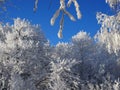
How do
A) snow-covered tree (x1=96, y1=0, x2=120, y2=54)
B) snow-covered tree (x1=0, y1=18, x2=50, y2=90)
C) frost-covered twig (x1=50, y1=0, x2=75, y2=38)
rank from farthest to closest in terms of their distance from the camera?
snow-covered tree (x1=0, y1=18, x2=50, y2=90), snow-covered tree (x1=96, y1=0, x2=120, y2=54), frost-covered twig (x1=50, y1=0, x2=75, y2=38)

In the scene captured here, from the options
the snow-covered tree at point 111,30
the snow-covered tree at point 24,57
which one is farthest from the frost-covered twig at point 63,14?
the snow-covered tree at point 24,57

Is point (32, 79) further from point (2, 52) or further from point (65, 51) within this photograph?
point (65, 51)

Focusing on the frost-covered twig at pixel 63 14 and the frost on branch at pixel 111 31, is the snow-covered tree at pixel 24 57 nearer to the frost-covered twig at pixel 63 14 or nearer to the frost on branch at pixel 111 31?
the frost on branch at pixel 111 31

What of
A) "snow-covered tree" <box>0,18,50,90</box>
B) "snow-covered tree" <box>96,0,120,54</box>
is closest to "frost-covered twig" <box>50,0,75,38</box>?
"snow-covered tree" <box>96,0,120,54</box>

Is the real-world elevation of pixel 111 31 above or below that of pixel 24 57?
below

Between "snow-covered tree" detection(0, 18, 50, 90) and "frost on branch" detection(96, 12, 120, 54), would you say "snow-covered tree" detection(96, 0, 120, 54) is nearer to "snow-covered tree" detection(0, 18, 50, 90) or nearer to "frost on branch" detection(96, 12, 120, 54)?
"frost on branch" detection(96, 12, 120, 54)

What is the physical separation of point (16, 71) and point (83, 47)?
17263mm

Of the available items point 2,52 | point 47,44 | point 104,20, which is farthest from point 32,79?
point 104,20

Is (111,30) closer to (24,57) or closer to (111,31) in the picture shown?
(111,31)

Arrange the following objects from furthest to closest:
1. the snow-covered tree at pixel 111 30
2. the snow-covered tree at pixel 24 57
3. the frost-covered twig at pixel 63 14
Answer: the snow-covered tree at pixel 24 57, the snow-covered tree at pixel 111 30, the frost-covered twig at pixel 63 14

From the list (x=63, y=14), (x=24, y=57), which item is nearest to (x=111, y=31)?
(x=63, y=14)

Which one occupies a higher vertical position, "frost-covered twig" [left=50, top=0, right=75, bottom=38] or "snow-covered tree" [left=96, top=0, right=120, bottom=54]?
"snow-covered tree" [left=96, top=0, right=120, bottom=54]

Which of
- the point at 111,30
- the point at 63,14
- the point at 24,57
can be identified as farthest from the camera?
the point at 24,57

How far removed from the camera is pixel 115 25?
764cm
